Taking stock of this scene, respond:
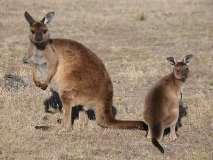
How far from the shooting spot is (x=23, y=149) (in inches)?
280

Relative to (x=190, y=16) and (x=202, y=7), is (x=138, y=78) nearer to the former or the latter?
(x=190, y=16)

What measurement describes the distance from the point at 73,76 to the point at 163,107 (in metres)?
1.12

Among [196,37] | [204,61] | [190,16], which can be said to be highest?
[190,16]

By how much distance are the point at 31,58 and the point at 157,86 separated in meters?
1.58

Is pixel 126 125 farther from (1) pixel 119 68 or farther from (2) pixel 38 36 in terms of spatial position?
(1) pixel 119 68

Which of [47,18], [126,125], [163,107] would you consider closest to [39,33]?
[47,18]

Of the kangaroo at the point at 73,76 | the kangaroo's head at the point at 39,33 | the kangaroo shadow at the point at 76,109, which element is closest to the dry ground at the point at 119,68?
the kangaroo shadow at the point at 76,109

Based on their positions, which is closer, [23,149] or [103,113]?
[23,149]

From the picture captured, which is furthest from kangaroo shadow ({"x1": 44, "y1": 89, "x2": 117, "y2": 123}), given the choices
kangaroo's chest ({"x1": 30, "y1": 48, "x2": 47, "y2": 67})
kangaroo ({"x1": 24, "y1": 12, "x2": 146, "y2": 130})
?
kangaroo's chest ({"x1": 30, "y1": 48, "x2": 47, "y2": 67})

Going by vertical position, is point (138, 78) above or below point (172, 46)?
below

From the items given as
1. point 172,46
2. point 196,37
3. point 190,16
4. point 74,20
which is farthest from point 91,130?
point 190,16

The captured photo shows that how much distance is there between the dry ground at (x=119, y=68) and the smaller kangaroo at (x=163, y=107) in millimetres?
188

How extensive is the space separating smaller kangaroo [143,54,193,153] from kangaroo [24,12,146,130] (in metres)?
0.21

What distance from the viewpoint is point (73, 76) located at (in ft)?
24.5
